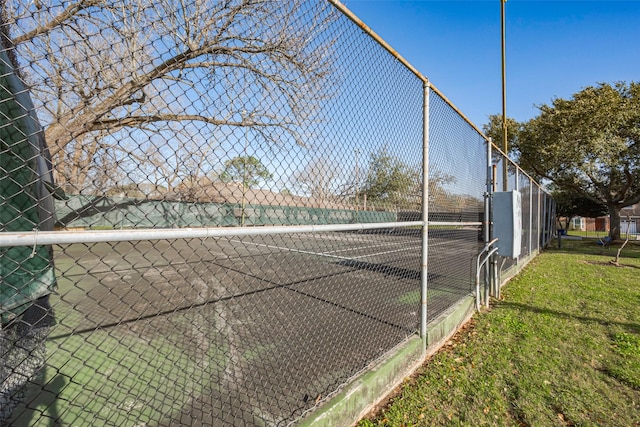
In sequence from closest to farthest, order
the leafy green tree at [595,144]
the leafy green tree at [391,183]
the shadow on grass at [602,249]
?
the leafy green tree at [391,183] < the shadow on grass at [602,249] < the leafy green tree at [595,144]

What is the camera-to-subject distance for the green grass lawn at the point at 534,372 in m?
2.39

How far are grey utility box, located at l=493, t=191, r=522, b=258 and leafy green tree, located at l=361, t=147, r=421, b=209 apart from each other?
238 cm

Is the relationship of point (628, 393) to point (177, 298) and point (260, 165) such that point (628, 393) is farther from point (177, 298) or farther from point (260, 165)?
point (177, 298)

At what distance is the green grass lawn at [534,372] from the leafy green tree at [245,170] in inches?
80.5

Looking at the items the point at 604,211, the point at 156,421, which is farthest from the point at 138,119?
the point at 604,211

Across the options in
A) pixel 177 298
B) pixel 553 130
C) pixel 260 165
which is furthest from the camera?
pixel 553 130

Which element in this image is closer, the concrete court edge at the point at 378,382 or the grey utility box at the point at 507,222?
the concrete court edge at the point at 378,382

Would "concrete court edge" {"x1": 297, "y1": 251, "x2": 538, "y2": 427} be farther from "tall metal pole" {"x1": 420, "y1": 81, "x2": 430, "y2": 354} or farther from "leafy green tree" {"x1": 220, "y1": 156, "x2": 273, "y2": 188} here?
"leafy green tree" {"x1": 220, "y1": 156, "x2": 273, "y2": 188}

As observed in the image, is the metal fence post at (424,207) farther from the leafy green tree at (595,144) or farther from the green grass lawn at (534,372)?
the leafy green tree at (595,144)

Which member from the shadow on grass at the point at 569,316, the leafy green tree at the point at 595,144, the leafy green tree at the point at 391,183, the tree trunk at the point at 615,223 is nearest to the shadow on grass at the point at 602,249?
the tree trunk at the point at 615,223

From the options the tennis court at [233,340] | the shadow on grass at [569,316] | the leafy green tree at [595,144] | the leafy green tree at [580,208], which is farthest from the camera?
the leafy green tree at [580,208]

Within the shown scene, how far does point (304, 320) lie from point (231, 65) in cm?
356

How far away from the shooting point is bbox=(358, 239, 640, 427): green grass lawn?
239 cm

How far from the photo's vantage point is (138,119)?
1.47 meters
